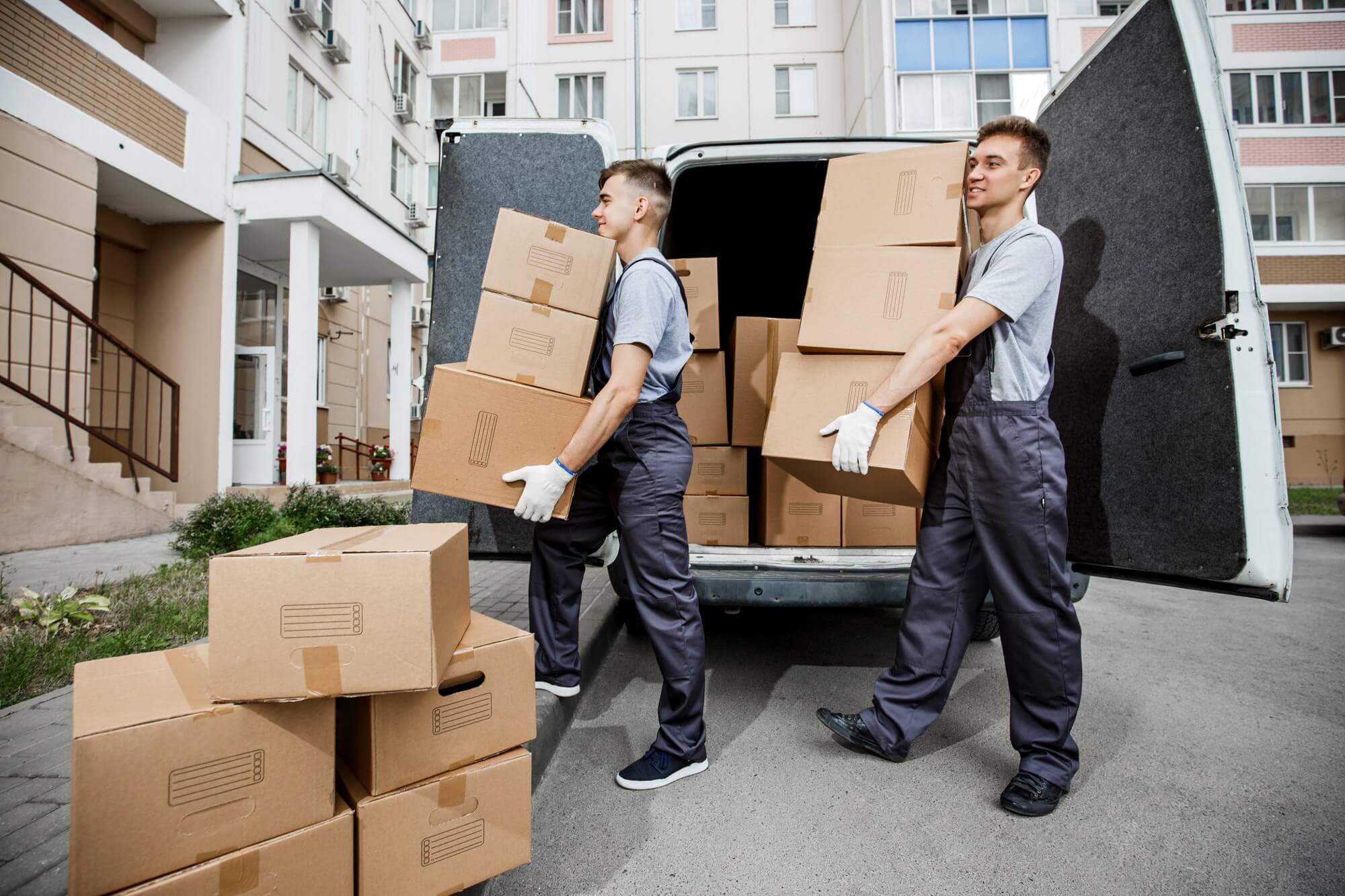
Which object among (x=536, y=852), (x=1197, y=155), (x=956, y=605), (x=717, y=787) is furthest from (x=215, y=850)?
(x=1197, y=155)

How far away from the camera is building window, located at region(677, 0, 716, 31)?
18234mm

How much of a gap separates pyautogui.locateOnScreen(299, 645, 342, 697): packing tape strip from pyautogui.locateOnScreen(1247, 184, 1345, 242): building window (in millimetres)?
22603

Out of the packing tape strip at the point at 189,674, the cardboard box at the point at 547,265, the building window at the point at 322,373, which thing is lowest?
the packing tape strip at the point at 189,674

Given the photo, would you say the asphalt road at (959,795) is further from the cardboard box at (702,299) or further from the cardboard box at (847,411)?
the cardboard box at (702,299)

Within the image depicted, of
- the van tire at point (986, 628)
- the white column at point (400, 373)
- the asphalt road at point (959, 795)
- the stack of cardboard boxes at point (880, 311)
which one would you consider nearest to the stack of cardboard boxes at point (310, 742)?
the asphalt road at point (959, 795)

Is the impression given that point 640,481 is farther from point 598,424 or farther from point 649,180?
point 649,180

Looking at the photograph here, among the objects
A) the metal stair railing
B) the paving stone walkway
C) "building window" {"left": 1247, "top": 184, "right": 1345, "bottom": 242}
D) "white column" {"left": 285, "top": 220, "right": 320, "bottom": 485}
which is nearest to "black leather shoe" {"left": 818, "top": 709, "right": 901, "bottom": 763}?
→ the paving stone walkway

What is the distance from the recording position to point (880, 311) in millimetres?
2293

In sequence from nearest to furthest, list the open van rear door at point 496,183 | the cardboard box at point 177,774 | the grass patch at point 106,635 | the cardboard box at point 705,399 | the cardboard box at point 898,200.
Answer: the cardboard box at point 177,774, the cardboard box at point 898,200, the grass patch at point 106,635, the open van rear door at point 496,183, the cardboard box at point 705,399

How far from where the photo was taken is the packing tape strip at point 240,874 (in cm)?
125

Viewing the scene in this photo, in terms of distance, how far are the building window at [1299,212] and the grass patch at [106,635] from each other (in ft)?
74.1

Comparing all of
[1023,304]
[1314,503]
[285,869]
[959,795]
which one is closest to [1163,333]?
[1023,304]

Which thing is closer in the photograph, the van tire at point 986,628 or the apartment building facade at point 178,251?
the van tire at point 986,628

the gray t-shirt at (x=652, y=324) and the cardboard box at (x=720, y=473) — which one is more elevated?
the gray t-shirt at (x=652, y=324)
